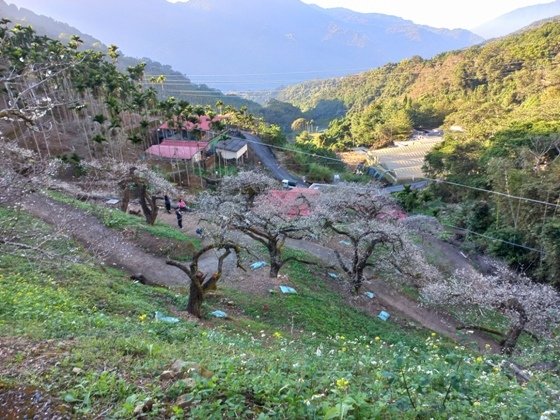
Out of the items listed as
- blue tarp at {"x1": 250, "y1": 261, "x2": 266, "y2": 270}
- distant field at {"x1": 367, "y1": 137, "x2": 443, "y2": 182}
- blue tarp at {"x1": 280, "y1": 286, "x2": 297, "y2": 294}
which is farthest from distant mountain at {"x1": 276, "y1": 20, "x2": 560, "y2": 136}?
blue tarp at {"x1": 280, "y1": 286, "x2": 297, "y2": 294}

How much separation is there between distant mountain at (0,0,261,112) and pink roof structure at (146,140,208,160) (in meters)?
53.8

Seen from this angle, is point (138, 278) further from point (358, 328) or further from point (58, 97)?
point (58, 97)

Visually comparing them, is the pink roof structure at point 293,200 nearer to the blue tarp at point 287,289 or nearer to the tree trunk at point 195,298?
the blue tarp at point 287,289

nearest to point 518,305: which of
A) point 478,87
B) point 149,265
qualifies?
point 149,265

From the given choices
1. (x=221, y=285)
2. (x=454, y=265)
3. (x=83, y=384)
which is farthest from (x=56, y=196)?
(x=454, y=265)

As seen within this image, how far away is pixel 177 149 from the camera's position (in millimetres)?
37844

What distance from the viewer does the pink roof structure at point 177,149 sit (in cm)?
3734

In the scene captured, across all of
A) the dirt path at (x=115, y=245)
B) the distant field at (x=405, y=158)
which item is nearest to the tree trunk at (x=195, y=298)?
the dirt path at (x=115, y=245)

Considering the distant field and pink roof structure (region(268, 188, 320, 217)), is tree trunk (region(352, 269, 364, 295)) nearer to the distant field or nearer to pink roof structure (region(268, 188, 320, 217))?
pink roof structure (region(268, 188, 320, 217))

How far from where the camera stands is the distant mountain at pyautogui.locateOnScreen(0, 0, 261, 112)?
10844 centimetres

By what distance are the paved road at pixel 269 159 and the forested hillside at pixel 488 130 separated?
13599 millimetres

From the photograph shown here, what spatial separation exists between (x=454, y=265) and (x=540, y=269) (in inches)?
176

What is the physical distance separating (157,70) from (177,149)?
120 metres

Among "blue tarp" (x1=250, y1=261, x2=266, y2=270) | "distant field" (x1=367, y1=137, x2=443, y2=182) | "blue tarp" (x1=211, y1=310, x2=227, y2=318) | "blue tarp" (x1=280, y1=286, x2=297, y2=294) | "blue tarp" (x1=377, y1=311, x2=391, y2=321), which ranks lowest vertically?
"distant field" (x1=367, y1=137, x2=443, y2=182)
